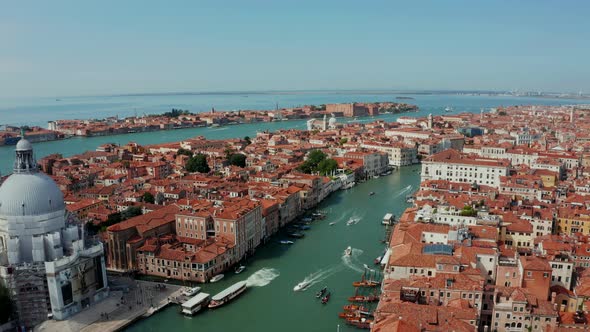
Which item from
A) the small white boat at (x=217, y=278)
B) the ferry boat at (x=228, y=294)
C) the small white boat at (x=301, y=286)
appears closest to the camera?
the ferry boat at (x=228, y=294)

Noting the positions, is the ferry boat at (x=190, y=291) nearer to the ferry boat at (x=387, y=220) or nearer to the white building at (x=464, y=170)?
the ferry boat at (x=387, y=220)

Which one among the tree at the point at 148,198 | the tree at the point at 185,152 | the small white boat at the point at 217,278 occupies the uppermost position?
the tree at the point at 148,198

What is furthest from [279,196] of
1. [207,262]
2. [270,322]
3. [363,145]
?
[363,145]

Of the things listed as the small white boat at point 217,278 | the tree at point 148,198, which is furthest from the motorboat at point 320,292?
the tree at point 148,198

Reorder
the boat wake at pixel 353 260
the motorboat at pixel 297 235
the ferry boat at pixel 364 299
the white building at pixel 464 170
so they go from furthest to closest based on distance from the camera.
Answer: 1. the white building at pixel 464 170
2. the motorboat at pixel 297 235
3. the boat wake at pixel 353 260
4. the ferry boat at pixel 364 299

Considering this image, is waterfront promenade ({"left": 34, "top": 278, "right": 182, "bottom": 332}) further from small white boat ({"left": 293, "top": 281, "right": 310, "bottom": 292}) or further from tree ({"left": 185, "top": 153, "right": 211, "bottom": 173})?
tree ({"left": 185, "top": 153, "right": 211, "bottom": 173})

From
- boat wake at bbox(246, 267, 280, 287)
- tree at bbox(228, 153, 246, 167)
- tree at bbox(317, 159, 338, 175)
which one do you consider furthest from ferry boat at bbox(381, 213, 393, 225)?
tree at bbox(228, 153, 246, 167)

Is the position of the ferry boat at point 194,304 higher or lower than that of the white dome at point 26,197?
lower

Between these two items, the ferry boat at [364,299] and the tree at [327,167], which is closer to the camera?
the ferry boat at [364,299]
